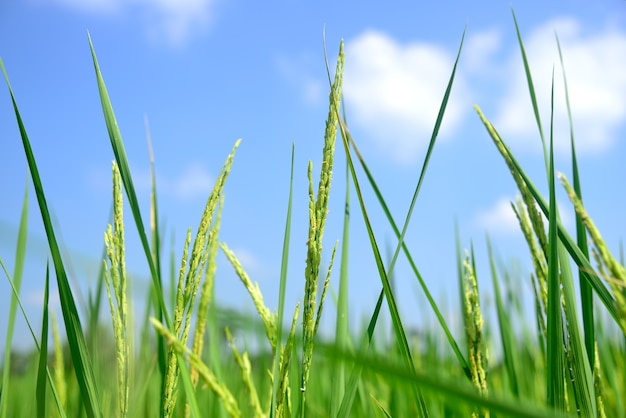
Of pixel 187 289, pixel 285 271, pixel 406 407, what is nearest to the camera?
pixel 187 289

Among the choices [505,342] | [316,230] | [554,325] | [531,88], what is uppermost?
[531,88]

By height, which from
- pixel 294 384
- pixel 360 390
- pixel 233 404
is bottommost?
pixel 360 390

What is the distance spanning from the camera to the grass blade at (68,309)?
0.81 metres

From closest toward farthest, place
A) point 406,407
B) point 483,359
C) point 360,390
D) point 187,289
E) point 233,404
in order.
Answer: point 233,404 < point 187,289 < point 483,359 < point 360,390 < point 406,407

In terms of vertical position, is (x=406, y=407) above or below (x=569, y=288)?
below

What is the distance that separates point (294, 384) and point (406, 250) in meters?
0.34

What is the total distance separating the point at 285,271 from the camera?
88 centimetres

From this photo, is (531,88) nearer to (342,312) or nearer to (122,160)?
(342,312)

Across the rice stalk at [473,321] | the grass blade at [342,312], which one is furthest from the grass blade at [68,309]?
the rice stalk at [473,321]

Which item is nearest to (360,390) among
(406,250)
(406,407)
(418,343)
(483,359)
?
(406,407)

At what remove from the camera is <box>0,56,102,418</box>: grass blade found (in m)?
0.81

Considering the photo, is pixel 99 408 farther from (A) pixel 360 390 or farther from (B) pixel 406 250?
(A) pixel 360 390

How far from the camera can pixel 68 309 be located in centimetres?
83

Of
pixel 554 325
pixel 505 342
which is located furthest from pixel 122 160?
pixel 505 342
